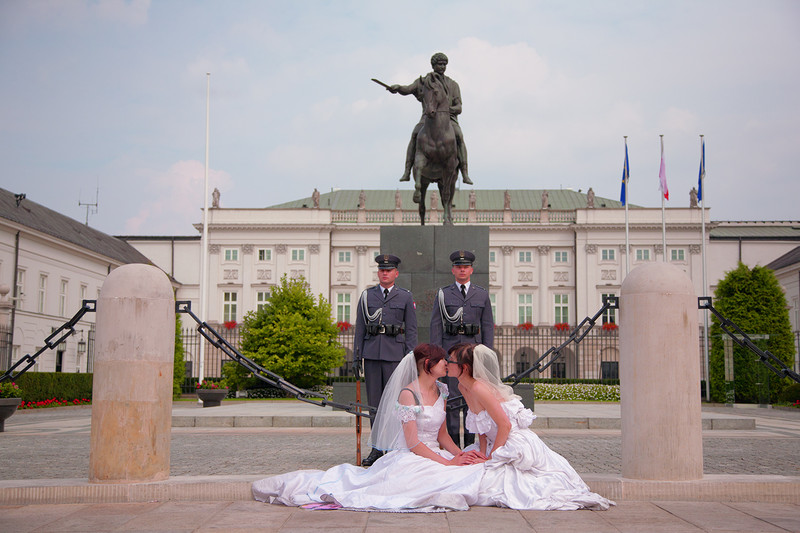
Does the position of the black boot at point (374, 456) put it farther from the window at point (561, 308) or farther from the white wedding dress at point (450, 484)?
the window at point (561, 308)

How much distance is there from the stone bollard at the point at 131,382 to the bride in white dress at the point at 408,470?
3.32 feet

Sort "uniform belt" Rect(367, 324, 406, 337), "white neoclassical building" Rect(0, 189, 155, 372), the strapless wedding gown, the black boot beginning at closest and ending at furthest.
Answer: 1. the strapless wedding gown
2. the black boot
3. "uniform belt" Rect(367, 324, 406, 337)
4. "white neoclassical building" Rect(0, 189, 155, 372)

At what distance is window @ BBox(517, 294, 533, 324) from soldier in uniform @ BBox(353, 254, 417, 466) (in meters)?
59.8

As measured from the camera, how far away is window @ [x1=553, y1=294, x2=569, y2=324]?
6706 cm

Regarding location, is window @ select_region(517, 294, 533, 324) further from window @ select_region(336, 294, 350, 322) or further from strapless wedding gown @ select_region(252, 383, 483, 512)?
strapless wedding gown @ select_region(252, 383, 483, 512)

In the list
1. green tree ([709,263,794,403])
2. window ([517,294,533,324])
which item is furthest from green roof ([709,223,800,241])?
green tree ([709,263,794,403])

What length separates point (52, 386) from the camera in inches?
1109

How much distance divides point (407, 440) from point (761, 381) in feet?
91.1

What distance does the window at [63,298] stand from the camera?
156 feet

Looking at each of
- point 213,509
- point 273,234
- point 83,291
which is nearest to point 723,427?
point 213,509

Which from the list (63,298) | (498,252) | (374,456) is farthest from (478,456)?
(498,252)

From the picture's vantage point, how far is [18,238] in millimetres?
41938

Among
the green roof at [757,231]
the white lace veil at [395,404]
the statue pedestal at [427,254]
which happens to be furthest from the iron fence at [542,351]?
the white lace veil at [395,404]

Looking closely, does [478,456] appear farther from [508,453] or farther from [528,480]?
[528,480]
